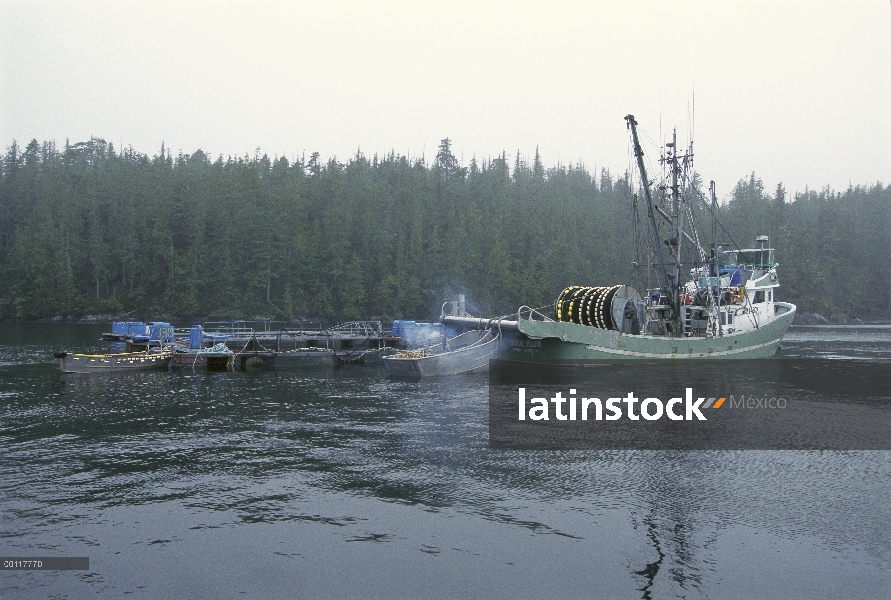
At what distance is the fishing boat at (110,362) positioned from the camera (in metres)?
40.6

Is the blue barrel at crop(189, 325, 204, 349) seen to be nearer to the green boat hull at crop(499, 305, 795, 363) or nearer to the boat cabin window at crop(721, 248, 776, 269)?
the green boat hull at crop(499, 305, 795, 363)

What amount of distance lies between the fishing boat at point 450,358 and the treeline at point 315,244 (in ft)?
207

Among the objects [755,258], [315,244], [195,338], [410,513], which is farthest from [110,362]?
[315,244]

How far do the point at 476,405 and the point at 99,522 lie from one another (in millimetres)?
17335

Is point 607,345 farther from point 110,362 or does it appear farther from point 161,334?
point 110,362

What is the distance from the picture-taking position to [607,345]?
44.4m

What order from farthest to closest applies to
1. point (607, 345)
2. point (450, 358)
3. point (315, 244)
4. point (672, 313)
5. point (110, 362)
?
point (315, 244) < point (672, 313) < point (607, 345) < point (110, 362) < point (450, 358)

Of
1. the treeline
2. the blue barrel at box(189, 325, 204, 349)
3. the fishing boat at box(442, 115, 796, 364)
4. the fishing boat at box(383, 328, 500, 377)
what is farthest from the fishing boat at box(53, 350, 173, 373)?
the treeline

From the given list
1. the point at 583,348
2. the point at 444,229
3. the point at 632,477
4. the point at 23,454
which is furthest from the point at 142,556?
the point at 444,229

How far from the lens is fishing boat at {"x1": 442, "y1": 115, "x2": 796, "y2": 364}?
44.6 meters

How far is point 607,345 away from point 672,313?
280 inches

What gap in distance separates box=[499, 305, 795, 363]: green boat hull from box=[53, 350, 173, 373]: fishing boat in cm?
2204

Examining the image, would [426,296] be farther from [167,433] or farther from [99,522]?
[99,522]

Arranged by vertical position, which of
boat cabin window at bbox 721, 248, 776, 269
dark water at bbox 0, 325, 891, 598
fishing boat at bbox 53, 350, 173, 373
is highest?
boat cabin window at bbox 721, 248, 776, 269
